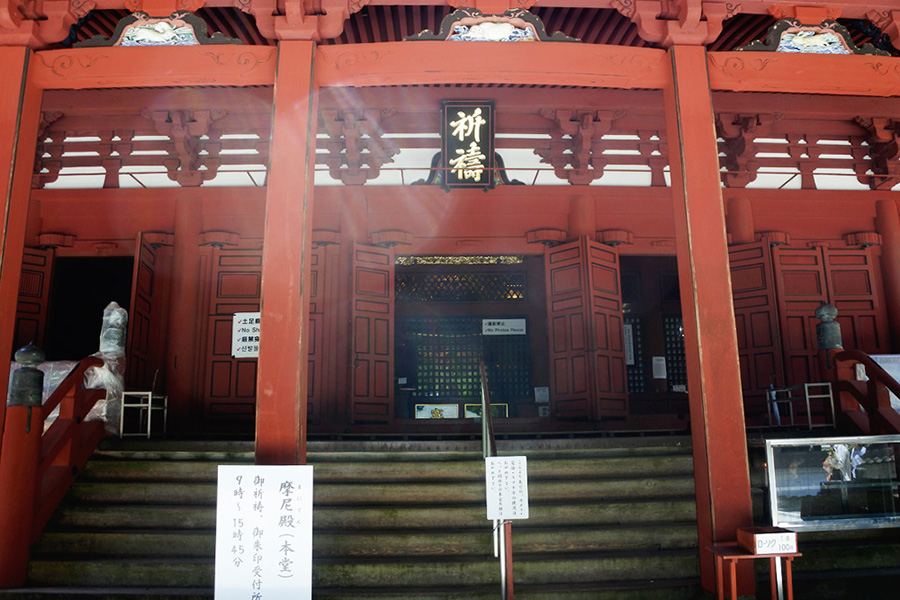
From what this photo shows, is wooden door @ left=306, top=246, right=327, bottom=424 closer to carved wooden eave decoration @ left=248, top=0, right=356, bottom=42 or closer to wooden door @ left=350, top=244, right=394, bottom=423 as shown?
wooden door @ left=350, top=244, right=394, bottom=423

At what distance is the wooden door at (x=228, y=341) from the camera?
26.9 ft

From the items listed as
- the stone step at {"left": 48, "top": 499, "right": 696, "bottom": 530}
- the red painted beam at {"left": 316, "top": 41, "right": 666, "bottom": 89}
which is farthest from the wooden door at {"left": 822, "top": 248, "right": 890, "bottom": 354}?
the red painted beam at {"left": 316, "top": 41, "right": 666, "bottom": 89}

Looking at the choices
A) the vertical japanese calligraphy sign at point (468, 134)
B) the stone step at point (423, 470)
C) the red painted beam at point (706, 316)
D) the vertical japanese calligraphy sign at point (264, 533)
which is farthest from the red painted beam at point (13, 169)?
the red painted beam at point (706, 316)

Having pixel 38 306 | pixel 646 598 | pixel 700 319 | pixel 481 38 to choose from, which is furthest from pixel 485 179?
pixel 38 306

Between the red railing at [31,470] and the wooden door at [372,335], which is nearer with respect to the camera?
the red railing at [31,470]

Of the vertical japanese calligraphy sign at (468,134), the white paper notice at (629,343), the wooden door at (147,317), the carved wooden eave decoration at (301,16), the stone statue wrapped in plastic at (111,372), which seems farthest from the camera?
the white paper notice at (629,343)

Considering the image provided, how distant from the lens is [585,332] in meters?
8.34

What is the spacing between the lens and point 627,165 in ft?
28.5

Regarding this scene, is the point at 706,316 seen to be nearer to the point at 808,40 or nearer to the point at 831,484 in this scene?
the point at 831,484

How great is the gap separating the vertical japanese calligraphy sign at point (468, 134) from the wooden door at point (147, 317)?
4144 millimetres

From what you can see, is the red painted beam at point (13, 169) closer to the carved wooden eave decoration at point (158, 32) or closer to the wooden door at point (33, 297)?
the carved wooden eave decoration at point (158, 32)

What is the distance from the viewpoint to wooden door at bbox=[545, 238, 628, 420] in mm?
8250

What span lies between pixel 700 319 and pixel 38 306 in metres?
8.00

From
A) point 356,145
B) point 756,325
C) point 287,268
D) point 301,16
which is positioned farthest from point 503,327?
point 301,16
